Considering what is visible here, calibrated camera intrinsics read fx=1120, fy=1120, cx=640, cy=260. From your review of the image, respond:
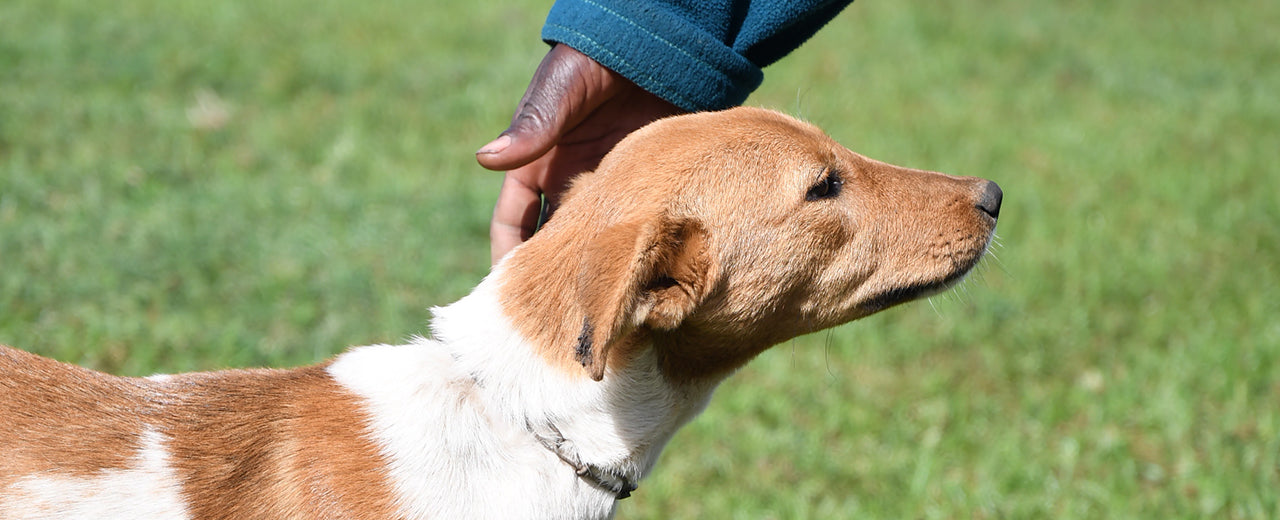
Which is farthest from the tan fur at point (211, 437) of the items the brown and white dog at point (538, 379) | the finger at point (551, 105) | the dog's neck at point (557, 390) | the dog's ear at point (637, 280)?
the finger at point (551, 105)

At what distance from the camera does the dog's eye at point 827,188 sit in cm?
320

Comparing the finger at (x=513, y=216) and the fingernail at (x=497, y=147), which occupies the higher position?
the fingernail at (x=497, y=147)

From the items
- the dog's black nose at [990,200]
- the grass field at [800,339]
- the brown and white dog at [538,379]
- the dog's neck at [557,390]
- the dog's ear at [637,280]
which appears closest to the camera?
the dog's ear at [637,280]

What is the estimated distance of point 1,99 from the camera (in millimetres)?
7746

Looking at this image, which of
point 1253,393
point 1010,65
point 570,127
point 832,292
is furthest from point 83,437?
point 1010,65

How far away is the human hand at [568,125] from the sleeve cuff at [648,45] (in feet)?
0.25

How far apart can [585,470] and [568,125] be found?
1143mm

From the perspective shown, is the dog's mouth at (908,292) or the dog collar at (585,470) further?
the dog's mouth at (908,292)

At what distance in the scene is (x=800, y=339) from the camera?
6078 millimetres

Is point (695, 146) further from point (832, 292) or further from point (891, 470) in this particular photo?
point (891, 470)

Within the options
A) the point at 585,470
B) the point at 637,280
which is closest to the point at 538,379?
the point at 585,470

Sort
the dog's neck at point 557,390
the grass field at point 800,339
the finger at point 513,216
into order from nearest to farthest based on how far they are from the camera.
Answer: the dog's neck at point 557,390 → the finger at point 513,216 → the grass field at point 800,339

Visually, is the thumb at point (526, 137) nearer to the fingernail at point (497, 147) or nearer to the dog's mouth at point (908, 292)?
the fingernail at point (497, 147)

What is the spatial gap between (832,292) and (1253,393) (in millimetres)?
3477
